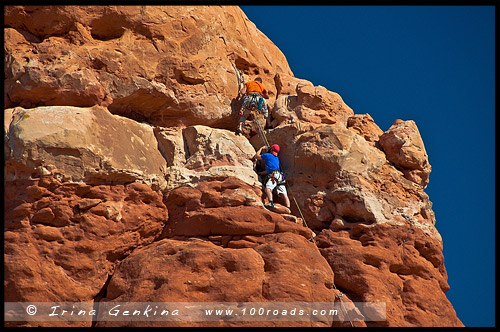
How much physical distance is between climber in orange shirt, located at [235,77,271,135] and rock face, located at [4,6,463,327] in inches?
9.7

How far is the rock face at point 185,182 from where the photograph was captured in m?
11.7

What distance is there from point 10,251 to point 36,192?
3.77ft

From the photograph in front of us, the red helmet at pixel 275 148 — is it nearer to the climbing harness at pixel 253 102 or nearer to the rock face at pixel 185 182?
the rock face at pixel 185 182

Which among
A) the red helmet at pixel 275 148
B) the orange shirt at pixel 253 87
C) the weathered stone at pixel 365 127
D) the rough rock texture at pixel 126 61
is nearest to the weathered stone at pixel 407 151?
the weathered stone at pixel 365 127

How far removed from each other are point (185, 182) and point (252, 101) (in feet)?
9.11

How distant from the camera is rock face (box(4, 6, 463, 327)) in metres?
11.7

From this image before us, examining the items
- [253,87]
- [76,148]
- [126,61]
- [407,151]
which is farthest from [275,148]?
[76,148]

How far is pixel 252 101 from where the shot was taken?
1493 centimetres

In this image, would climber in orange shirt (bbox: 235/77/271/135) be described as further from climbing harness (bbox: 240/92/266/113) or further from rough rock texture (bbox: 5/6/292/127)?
rough rock texture (bbox: 5/6/292/127)

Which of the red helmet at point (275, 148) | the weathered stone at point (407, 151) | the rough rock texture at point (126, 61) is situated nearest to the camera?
the rough rock texture at point (126, 61)

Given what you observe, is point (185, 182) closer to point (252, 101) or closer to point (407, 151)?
point (252, 101)

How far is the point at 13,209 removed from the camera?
1205 cm

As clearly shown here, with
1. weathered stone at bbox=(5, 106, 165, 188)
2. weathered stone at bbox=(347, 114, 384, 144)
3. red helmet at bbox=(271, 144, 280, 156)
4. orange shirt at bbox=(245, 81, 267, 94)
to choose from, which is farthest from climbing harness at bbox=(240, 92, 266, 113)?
weathered stone at bbox=(5, 106, 165, 188)

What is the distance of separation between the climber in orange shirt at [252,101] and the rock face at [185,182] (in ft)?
0.81
